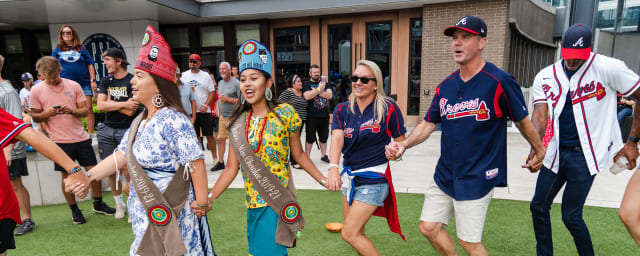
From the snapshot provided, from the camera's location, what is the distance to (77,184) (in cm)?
205

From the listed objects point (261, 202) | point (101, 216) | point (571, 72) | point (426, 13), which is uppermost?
point (426, 13)

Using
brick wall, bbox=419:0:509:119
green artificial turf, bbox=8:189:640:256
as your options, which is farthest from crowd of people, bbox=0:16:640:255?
brick wall, bbox=419:0:509:119

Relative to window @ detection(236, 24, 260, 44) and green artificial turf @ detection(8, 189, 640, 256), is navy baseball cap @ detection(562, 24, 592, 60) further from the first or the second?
window @ detection(236, 24, 260, 44)

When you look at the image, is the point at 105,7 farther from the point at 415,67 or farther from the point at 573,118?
the point at 573,118

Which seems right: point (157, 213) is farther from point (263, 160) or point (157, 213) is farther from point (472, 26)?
point (472, 26)

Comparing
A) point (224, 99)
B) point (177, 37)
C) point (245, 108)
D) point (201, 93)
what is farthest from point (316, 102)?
point (177, 37)

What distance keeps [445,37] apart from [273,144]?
970 centimetres

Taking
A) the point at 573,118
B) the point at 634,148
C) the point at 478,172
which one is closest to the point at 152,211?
the point at 478,172

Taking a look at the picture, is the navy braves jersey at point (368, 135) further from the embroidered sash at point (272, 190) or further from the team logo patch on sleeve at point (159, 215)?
the team logo patch on sleeve at point (159, 215)

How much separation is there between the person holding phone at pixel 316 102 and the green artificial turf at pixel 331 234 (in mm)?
2208

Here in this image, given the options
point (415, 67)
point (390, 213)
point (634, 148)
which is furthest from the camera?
point (415, 67)

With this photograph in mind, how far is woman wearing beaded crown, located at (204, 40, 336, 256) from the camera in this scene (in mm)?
2363

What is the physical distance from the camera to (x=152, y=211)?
206 centimetres

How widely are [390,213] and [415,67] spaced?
946cm
